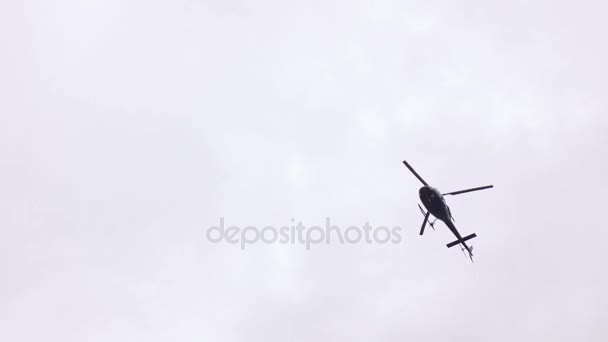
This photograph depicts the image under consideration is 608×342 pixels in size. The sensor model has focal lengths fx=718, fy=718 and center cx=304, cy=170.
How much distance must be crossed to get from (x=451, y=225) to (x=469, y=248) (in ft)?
20.3

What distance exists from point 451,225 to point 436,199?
6.06m

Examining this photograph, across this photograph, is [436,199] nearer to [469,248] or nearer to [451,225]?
[451,225]

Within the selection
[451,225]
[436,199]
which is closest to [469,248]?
[451,225]

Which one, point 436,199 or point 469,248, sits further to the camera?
Answer: point 469,248

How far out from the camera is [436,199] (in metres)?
81.7

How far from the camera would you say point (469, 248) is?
90312 millimetres

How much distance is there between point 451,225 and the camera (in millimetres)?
86062

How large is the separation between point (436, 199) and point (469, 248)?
482 inches
